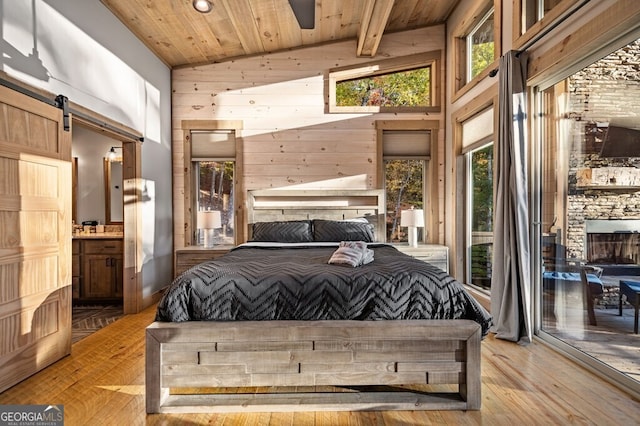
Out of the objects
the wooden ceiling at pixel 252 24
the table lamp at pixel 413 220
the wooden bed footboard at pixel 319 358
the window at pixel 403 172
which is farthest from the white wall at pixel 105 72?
the table lamp at pixel 413 220

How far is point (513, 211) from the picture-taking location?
309cm

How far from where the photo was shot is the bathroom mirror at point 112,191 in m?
4.89

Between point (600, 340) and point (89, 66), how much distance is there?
4.42 metres

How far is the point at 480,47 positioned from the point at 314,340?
3748 millimetres

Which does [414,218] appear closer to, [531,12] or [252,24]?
[531,12]

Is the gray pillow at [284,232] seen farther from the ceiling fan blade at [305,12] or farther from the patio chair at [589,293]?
the patio chair at [589,293]

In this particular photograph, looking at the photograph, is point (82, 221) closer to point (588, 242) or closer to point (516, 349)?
point (516, 349)

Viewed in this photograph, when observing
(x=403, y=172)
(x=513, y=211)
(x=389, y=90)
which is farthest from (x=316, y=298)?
(x=389, y=90)

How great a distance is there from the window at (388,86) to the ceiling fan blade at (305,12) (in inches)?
29.7

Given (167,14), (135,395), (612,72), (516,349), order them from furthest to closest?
(167,14) < (516,349) < (612,72) < (135,395)

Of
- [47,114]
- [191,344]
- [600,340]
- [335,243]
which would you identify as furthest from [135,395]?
[600,340]

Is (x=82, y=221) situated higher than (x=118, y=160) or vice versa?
(x=118, y=160)

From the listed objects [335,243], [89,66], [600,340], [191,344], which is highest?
[89,66]

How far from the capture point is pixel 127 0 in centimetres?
330
